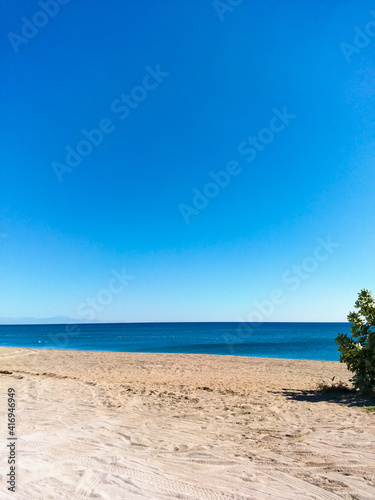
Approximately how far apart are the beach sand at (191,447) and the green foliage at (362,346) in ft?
2.54

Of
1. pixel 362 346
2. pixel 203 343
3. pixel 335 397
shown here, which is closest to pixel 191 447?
pixel 335 397

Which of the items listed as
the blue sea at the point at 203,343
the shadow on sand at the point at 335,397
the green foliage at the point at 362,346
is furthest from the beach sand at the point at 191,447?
the blue sea at the point at 203,343

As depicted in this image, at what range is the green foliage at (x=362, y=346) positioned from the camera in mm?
9594

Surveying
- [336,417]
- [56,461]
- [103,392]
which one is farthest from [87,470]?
[103,392]

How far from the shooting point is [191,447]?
18.9 feet

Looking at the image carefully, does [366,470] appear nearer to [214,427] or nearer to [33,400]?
[214,427]

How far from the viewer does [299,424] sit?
7.07 meters

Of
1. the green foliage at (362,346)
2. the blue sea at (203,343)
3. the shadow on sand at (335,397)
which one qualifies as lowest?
the blue sea at (203,343)

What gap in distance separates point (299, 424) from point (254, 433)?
4.03ft

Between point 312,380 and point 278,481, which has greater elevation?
point 278,481

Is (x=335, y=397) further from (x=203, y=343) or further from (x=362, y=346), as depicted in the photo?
(x=203, y=343)

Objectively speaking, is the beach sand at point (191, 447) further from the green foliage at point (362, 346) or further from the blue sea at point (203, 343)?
the blue sea at point (203, 343)

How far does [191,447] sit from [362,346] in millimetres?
6838

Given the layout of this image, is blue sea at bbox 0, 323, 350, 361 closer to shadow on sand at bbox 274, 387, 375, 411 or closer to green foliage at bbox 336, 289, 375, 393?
shadow on sand at bbox 274, 387, 375, 411
